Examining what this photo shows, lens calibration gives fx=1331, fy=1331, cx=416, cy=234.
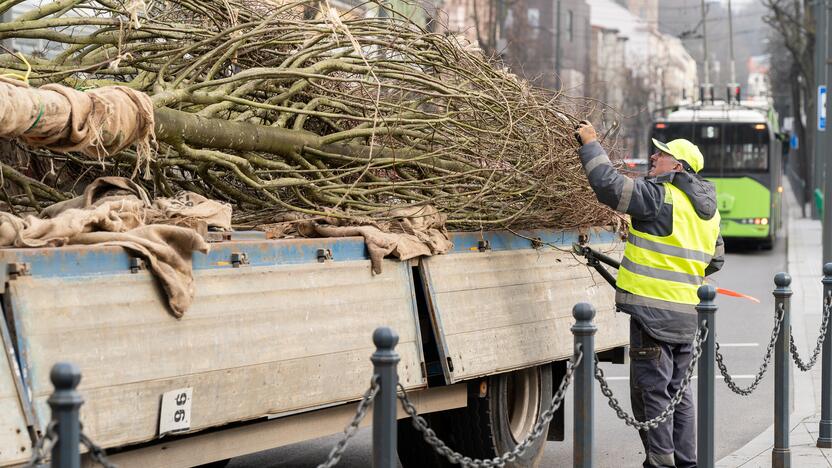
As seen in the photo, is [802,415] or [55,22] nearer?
[55,22]

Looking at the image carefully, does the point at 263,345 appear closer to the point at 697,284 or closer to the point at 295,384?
the point at 295,384

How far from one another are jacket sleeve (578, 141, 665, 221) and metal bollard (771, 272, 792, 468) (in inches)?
58.0

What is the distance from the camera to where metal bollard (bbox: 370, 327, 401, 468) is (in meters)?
4.23

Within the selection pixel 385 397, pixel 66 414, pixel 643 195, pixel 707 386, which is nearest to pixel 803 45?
pixel 643 195

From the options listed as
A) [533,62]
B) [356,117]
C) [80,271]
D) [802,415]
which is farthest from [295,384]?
[533,62]

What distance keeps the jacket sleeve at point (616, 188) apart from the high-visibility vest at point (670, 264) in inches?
5.6

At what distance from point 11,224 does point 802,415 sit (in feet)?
23.0

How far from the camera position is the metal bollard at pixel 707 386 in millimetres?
6570

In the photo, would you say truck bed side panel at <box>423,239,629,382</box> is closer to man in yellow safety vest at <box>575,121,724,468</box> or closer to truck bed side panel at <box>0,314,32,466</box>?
man in yellow safety vest at <box>575,121,724,468</box>

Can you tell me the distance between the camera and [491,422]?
23.8ft

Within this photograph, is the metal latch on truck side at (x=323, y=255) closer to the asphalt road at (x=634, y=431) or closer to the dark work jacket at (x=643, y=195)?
the dark work jacket at (x=643, y=195)

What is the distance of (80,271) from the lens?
4527mm

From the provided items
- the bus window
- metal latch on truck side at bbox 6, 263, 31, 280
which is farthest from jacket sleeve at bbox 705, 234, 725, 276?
the bus window

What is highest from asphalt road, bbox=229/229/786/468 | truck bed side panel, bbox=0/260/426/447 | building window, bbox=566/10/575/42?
building window, bbox=566/10/575/42
